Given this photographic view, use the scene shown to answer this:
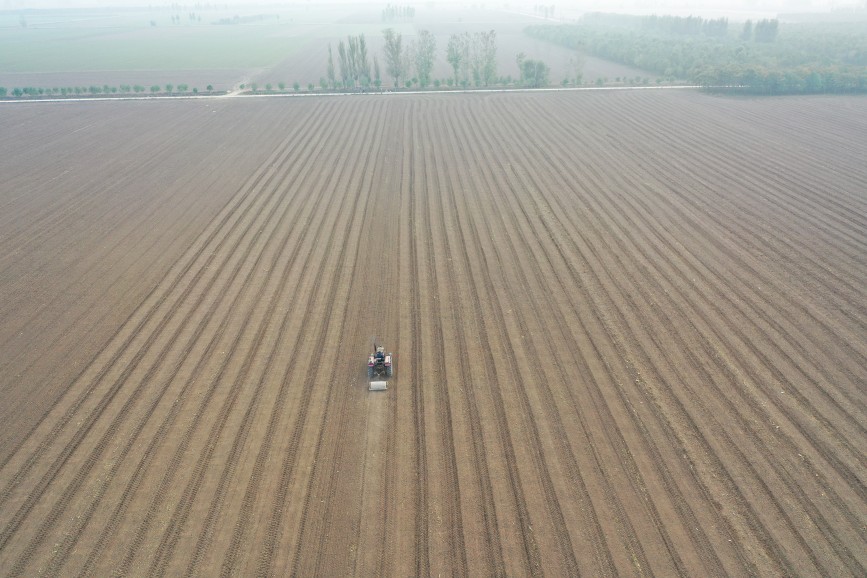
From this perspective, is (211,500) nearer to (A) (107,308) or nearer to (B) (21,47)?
(A) (107,308)

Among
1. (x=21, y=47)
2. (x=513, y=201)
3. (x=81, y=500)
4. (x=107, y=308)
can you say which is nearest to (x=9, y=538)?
(x=81, y=500)

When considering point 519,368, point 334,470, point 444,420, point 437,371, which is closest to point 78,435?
point 334,470

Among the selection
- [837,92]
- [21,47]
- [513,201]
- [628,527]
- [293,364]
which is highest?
[21,47]

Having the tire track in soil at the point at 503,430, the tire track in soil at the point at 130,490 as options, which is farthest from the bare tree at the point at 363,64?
the tire track in soil at the point at 130,490

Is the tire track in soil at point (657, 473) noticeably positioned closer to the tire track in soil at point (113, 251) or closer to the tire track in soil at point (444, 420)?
the tire track in soil at point (444, 420)

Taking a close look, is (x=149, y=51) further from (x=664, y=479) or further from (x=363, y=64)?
(x=664, y=479)

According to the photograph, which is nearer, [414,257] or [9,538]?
[9,538]

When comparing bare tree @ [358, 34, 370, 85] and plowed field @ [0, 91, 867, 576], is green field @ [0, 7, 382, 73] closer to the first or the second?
bare tree @ [358, 34, 370, 85]
